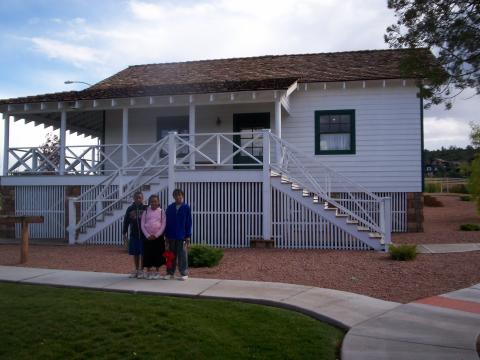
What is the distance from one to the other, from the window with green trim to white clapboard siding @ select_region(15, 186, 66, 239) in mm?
8372

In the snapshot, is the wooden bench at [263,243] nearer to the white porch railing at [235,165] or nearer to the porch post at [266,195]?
the porch post at [266,195]

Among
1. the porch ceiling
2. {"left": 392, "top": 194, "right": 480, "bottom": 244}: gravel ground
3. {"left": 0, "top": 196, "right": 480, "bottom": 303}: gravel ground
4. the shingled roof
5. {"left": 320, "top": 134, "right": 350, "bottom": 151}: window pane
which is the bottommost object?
{"left": 392, "top": 194, "right": 480, "bottom": 244}: gravel ground

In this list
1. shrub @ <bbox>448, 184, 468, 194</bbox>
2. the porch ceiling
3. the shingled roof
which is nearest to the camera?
the shingled roof

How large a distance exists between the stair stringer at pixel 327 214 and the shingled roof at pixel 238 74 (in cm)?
286

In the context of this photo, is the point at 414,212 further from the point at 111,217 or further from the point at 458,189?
the point at 458,189

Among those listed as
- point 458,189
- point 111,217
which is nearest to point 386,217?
point 111,217

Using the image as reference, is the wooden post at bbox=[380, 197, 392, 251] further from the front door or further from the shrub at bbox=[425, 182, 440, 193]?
the shrub at bbox=[425, 182, 440, 193]

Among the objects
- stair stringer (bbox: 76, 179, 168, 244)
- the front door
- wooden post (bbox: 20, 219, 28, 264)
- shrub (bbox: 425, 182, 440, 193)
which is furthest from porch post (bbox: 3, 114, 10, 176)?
shrub (bbox: 425, 182, 440, 193)

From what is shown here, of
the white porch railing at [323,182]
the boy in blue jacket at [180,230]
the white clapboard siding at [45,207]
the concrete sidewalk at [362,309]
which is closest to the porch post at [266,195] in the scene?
the white porch railing at [323,182]

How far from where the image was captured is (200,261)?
33.5ft

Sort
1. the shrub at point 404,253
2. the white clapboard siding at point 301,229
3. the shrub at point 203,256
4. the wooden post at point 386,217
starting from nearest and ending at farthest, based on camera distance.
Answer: the shrub at point 203,256
the shrub at point 404,253
the wooden post at point 386,217
the white clapboard siding at point 301,229

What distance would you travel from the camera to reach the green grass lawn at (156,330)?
209 inches

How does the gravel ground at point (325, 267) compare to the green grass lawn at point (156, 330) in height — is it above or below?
below

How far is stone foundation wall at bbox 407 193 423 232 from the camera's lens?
16.1m
